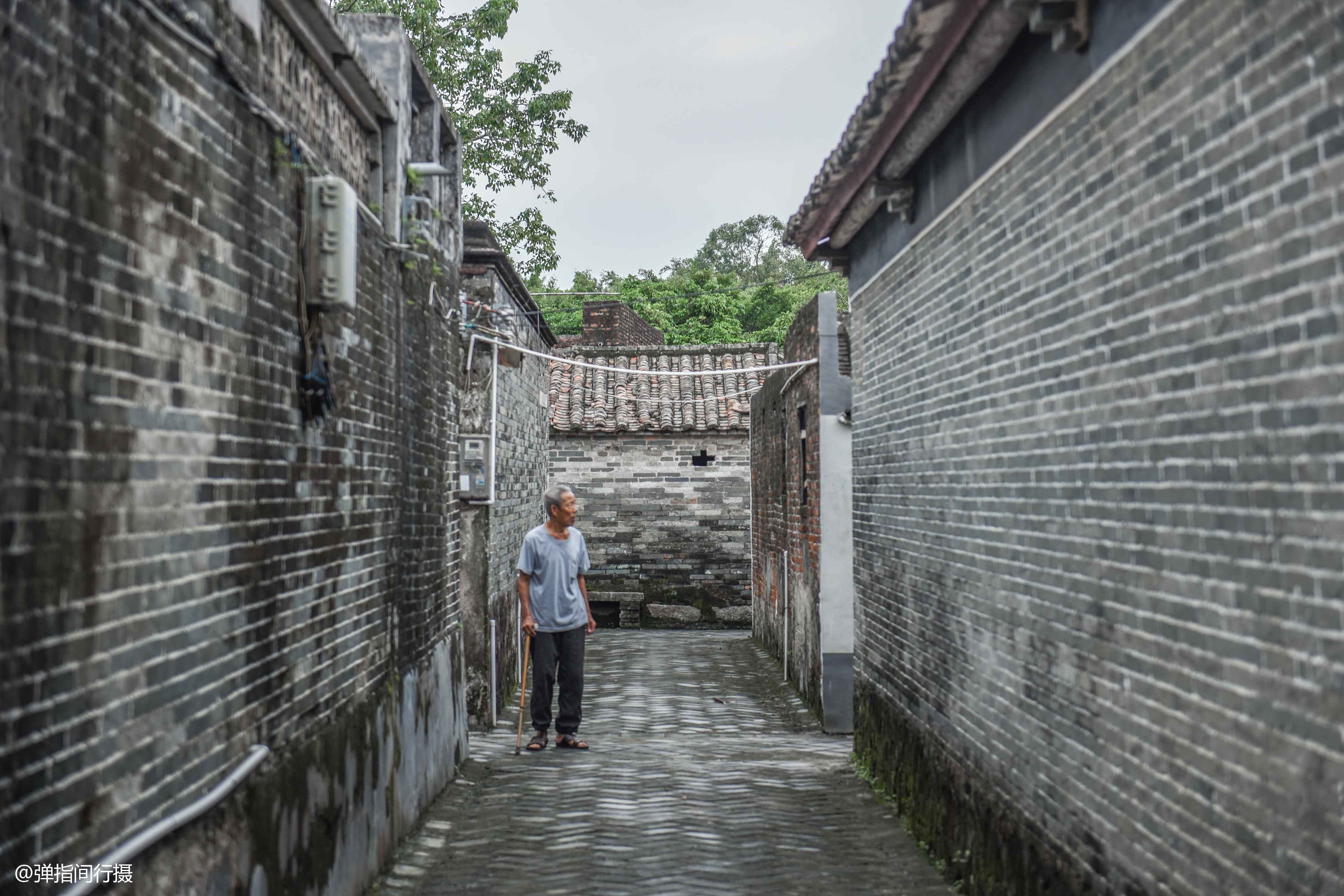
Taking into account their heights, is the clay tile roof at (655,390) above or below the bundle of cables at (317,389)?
above

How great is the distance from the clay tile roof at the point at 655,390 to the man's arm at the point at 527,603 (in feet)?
30.7

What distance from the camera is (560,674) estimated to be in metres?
9.03

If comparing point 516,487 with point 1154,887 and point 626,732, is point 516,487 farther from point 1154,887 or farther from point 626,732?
point 1154,887

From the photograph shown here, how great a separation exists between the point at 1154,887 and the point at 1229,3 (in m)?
2.53

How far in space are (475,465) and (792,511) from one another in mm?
3836

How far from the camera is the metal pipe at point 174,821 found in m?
2.81

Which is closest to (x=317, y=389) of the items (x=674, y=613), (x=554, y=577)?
(x=554, y=577)

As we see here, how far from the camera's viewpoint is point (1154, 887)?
3.50m

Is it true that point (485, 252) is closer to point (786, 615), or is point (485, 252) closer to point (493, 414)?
point (493, 414)

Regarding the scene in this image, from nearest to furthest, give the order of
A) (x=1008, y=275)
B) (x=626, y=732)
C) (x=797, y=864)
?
1. (x=1008, y=275)
2. (x=797, y=864)
3. (x=626, y=732)

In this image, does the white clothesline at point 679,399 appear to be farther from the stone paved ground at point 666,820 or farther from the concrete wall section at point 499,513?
the stone paved ground at point 666,820

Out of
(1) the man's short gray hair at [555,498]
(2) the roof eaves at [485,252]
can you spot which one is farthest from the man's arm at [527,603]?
(2) the roof eaves at [485,252]

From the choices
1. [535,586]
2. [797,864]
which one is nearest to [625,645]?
[535,586]

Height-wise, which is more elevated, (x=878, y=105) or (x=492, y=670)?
(x=878, y=105)
